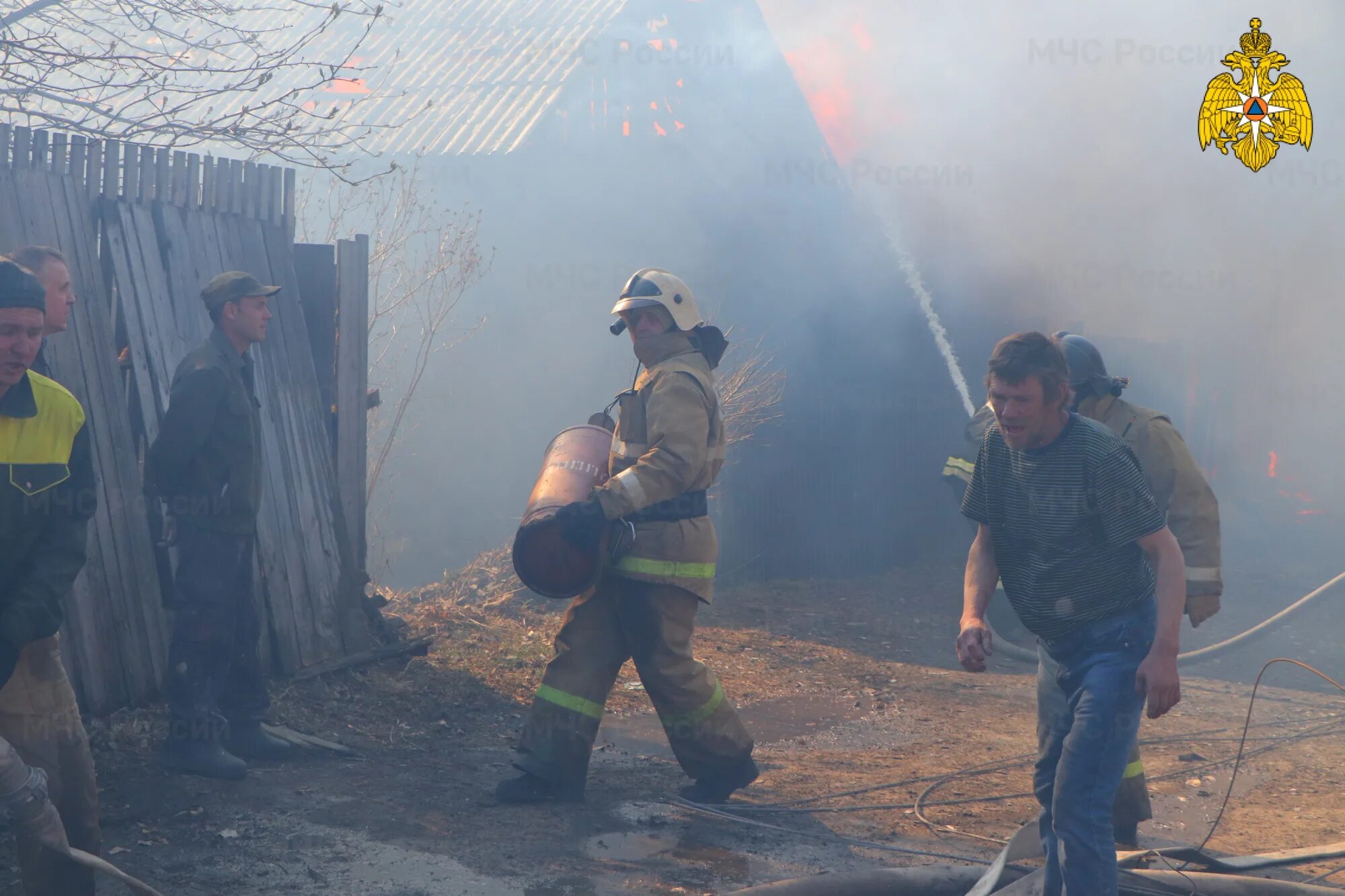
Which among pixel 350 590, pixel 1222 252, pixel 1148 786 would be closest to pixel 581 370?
pixel 350 590

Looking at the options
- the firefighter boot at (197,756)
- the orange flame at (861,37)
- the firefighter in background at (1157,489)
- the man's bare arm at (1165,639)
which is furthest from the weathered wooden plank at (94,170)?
the orange flame at (861,37)

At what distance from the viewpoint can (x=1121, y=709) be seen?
3021 millimetres

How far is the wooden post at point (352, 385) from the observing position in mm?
6031

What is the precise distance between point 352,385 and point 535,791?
2820mm

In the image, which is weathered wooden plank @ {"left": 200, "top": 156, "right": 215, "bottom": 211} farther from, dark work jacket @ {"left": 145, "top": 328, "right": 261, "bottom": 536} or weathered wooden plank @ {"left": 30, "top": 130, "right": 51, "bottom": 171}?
dark work jacket @ {"left": 145, "top": 328, "right": 261, "bottom": 536}

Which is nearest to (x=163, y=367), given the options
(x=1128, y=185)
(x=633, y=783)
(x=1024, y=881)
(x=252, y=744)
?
(x=252, y=744)

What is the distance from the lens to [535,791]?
4297mm

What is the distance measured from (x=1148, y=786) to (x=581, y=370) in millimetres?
7007

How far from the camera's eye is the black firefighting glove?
4238 millimetres

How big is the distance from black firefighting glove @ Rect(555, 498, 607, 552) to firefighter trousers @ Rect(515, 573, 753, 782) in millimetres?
244

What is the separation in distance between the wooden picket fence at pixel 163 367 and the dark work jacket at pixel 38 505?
5.69ft

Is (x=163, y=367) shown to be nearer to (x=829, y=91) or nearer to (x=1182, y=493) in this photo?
(x=1182, y=493)

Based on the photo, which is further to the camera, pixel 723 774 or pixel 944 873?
pixel 723 774

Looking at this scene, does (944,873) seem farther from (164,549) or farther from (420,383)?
(420,383)
